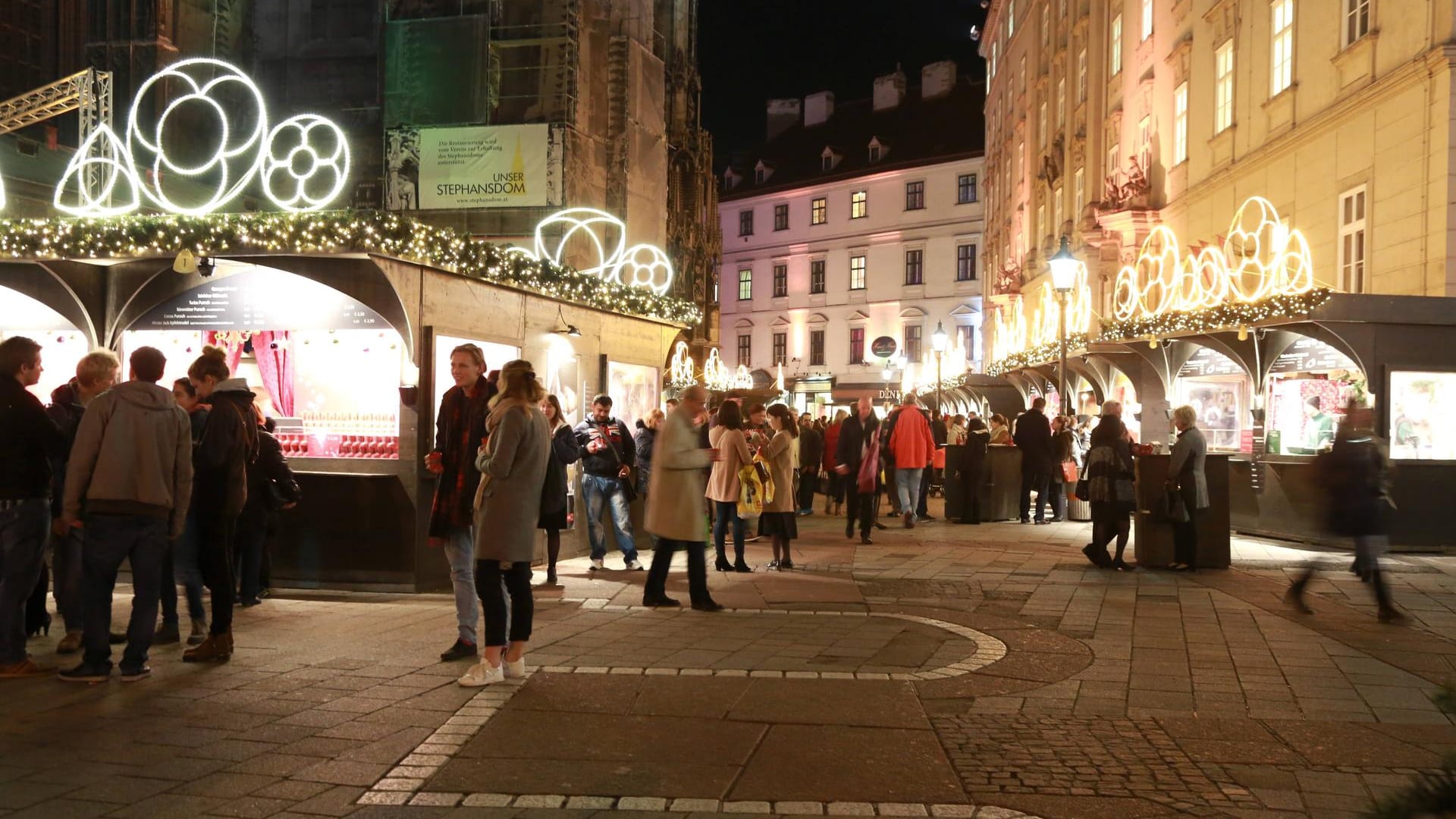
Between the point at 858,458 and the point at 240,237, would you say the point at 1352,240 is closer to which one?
the point at 858,458

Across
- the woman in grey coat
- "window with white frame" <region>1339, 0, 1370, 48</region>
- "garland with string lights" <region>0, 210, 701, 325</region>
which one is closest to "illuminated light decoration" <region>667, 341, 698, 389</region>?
"window with white frame" <region>1339, 0, 1370, 48</region>

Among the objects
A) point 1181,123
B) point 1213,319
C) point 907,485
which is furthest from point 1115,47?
point 907,485

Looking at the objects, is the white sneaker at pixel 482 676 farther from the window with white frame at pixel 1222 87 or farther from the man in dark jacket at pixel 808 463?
the window with white frame at pixel 1222 87

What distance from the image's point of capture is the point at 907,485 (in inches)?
770

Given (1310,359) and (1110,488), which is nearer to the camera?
(1110,488)

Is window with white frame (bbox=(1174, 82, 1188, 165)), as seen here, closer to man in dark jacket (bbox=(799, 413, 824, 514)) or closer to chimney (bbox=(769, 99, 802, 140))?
man in dark jacket (bbox=(799, 413, 824, 514))

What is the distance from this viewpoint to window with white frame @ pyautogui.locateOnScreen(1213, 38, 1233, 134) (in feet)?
87.0

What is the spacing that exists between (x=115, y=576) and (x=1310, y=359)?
1488 cm

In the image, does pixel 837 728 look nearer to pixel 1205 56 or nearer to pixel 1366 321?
pixel 1366 321

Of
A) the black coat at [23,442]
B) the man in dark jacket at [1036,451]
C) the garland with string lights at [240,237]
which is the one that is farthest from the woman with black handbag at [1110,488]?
the black coat at [23,442]

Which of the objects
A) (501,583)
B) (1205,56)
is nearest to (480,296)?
(501,583)

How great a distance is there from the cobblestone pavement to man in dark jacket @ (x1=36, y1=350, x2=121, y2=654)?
338 mm

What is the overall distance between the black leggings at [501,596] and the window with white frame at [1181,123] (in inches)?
989

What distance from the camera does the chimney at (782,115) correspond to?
3206 inches
